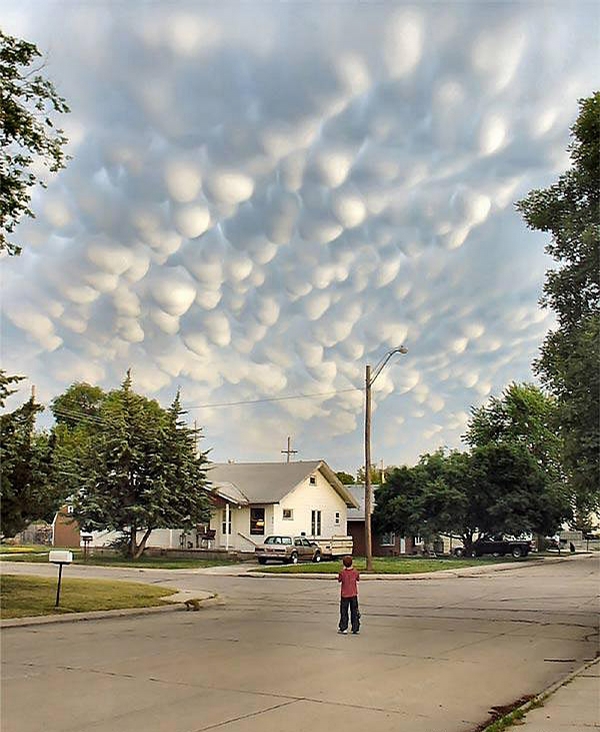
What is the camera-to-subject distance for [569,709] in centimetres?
862

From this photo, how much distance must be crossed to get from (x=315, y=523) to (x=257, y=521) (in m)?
4.33

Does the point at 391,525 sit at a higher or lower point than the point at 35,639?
higher

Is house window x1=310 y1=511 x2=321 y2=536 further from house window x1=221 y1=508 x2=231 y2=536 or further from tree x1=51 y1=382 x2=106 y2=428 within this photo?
tree x1=51 y1=382 x2=106 y2=428

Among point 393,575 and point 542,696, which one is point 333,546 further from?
point 542,696

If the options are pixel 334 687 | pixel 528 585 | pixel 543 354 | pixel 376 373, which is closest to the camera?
pixel 334 687

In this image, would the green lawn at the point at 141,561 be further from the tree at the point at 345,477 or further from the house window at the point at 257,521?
the tree at the point at 345,477

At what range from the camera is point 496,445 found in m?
54.1

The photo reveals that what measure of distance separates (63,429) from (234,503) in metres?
13.2

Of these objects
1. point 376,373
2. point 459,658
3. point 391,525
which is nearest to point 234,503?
point 391,525

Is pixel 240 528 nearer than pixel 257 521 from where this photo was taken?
No

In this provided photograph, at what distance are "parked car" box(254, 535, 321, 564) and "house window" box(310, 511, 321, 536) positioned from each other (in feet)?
19.8

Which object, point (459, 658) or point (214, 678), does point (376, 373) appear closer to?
point (459, 658)

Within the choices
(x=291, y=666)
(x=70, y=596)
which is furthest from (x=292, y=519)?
(x=291, y=666)

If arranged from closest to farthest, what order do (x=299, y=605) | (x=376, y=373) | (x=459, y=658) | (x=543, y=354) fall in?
(x=459, y=658)
(x=543, y=354)
(x=299, y=605)
(x=376, y=373)
